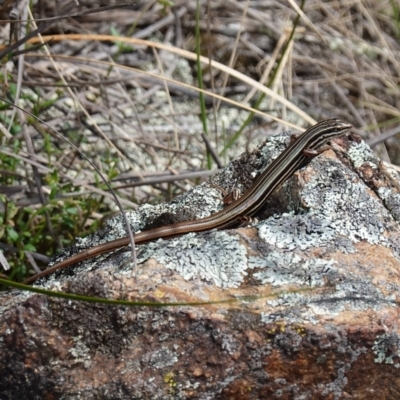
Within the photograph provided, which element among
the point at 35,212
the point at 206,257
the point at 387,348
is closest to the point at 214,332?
the point at 206,257

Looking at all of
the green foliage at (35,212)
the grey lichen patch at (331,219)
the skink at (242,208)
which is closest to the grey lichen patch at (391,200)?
the grey lichen patch at (331,219)

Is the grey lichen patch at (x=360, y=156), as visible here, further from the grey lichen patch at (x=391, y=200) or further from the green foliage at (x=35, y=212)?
the green foliage at (x=35, y=212)

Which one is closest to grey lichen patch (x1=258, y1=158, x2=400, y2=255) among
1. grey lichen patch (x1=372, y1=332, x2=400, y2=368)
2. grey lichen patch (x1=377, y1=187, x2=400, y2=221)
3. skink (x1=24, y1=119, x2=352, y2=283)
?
grey lichen patch (x1=377, y1=187, x2=400, y2=221)

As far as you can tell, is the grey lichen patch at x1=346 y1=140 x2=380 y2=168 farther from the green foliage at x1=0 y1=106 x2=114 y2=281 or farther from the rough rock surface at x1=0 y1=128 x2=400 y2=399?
the green foliage at x1=0 y1=106 x2=114 y2=281

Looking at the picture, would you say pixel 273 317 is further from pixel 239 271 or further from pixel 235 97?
pixel 235 97

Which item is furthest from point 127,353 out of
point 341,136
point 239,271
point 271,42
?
point 271,42

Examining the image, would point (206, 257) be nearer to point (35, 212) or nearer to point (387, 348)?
point (387, 348)
